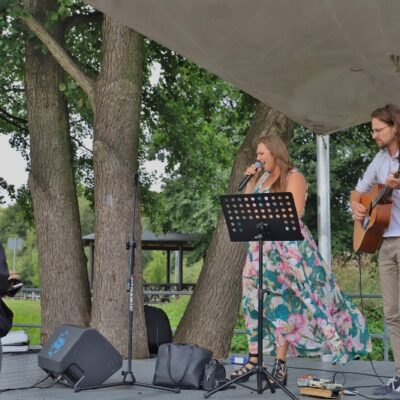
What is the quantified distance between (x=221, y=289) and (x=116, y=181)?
1422 millimetres

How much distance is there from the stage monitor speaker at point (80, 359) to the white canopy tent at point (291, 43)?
2139 millimetres

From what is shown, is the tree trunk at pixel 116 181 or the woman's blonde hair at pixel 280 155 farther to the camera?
the tree trunk at pixel 116 181

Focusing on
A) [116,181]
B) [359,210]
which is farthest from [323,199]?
[359,210]

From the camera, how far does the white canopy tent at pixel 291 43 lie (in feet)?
15.3

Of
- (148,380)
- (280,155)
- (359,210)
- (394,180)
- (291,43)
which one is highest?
(291,43)

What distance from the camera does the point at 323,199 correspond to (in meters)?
7.46

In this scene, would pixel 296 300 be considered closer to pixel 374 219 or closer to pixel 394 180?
pixel 374 219

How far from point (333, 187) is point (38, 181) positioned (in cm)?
1385

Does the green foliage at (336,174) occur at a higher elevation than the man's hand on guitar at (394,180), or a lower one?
higher

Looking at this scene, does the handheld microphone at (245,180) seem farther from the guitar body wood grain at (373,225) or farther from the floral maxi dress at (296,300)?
the guitar body wood grain at (373,225)

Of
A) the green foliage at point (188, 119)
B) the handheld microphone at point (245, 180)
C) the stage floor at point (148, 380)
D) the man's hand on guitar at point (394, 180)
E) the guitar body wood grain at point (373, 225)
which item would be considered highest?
the green foliage at point (188, 119)

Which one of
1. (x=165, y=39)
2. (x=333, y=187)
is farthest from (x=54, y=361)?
(x=333, y=187)

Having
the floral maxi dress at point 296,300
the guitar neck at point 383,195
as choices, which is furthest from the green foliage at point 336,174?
the guitar neck at point 383,195

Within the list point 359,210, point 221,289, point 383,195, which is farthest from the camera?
point 221,289
